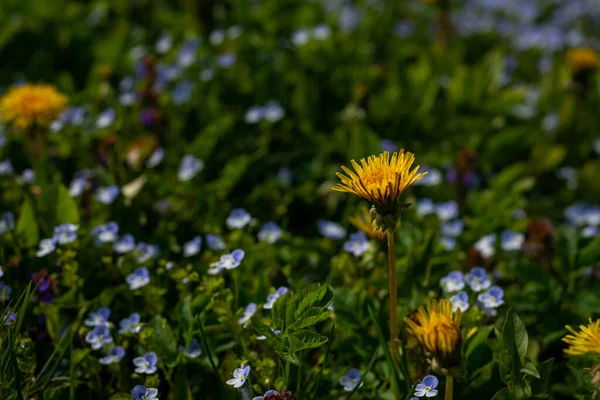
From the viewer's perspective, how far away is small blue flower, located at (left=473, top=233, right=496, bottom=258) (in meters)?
2.56

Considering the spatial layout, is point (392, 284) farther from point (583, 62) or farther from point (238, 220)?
point (583, 62)

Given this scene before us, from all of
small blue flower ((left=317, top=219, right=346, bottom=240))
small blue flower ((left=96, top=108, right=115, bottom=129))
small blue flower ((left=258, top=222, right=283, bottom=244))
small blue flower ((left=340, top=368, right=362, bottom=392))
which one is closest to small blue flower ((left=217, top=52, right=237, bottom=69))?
small blue flower ((left=96, top=108, right=115, bottom=129))

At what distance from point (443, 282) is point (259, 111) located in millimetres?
1472

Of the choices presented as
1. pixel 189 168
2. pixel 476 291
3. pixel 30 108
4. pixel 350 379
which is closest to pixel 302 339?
pixel 350 379

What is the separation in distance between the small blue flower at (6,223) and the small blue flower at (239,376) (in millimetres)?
1111

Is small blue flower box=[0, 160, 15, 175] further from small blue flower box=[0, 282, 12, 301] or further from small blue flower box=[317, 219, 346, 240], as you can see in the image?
small blue flower box=[317, 219, 346, 240]

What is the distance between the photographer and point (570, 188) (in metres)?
3.34

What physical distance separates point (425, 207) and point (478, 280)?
2.40 ft

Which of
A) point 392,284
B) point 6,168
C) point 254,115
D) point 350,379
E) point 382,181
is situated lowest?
point 350,379

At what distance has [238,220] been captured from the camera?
8.64 feet

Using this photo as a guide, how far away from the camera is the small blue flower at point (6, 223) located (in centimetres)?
247

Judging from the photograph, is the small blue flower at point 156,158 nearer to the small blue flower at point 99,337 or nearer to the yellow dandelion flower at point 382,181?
the small blue flower at point 99,337

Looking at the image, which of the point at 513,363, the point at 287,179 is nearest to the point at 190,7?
the point at 287,179

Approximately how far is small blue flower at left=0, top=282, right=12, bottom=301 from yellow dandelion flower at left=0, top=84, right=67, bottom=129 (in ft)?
2.86
